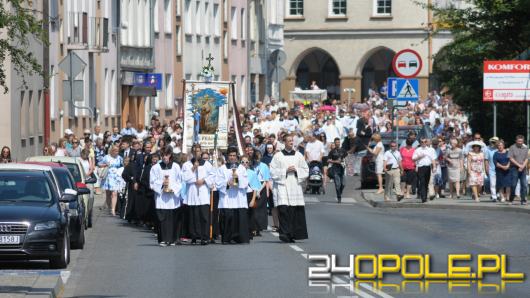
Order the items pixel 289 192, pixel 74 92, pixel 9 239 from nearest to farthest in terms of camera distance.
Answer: pixel 9 239 → pixel 289 192 → pixel 74 92

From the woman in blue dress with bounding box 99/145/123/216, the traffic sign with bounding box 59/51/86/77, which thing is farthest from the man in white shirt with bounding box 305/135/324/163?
the traffic sign with bounding box 59/51/86/77

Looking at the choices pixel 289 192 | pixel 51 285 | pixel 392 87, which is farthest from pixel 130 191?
pixel 51 285

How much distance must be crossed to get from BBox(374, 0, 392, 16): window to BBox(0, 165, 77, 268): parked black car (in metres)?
83.8

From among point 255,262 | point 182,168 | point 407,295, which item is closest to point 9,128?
point 182,168

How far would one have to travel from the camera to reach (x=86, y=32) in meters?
53.5

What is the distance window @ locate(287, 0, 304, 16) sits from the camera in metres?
108

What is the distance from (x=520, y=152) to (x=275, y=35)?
50.7m

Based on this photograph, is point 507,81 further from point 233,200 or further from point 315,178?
point 233,200

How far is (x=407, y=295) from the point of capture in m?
17.7

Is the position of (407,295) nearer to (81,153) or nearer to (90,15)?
(81,153)

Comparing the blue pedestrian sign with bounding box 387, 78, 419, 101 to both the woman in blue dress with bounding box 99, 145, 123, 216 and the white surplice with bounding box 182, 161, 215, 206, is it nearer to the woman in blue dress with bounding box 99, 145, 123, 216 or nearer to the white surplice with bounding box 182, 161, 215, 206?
the woman in blue dress with bounding box 99, 145, 123, 216

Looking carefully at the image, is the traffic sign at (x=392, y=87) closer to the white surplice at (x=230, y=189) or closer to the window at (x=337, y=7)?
the white surplice at (x=230, y=189)

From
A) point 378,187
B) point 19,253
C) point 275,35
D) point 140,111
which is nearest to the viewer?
point 19,253

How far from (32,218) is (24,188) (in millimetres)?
1347
